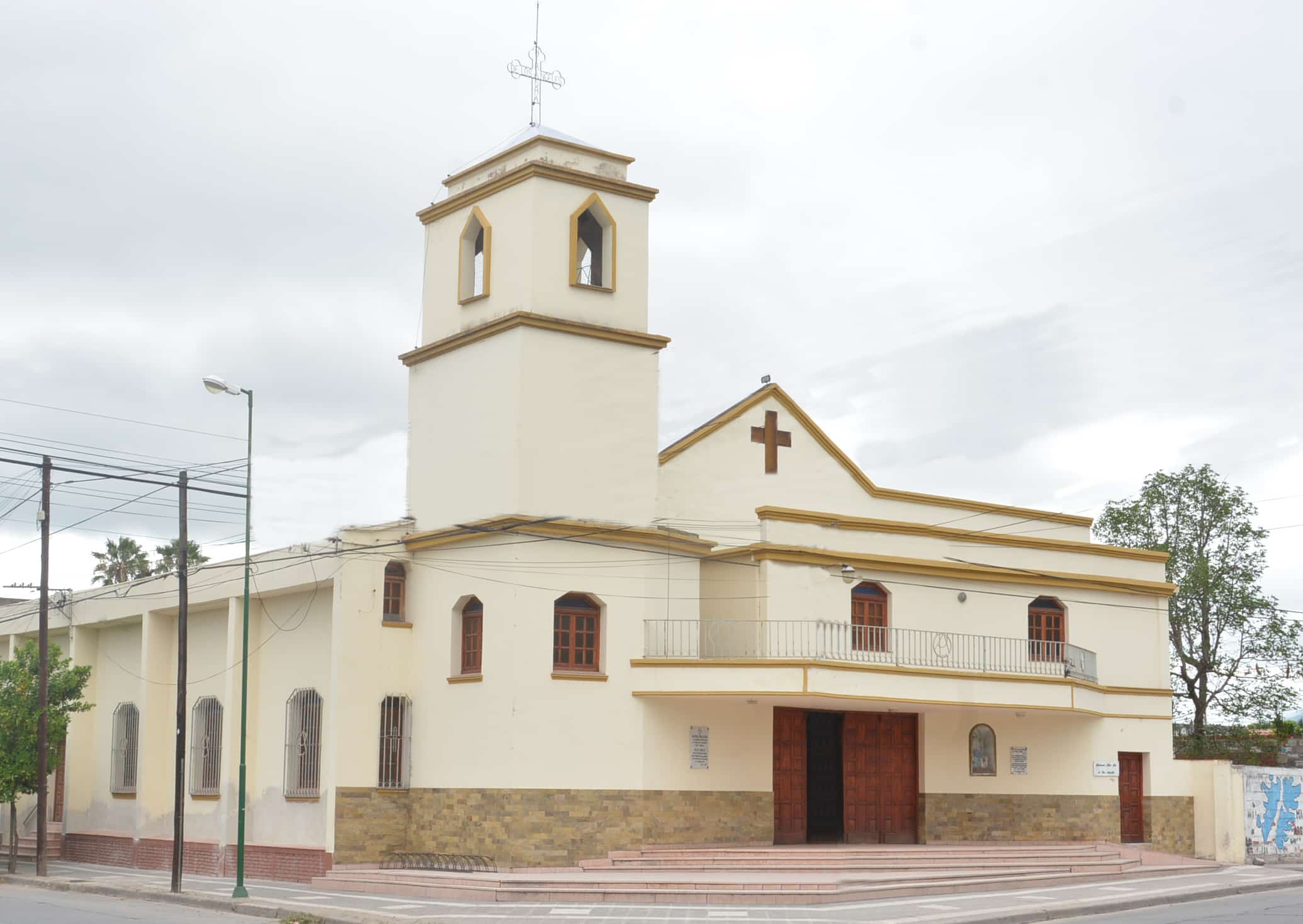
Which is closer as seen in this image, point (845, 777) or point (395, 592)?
point (395, 592)

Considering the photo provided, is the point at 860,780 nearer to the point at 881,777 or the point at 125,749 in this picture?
the point at 881,777

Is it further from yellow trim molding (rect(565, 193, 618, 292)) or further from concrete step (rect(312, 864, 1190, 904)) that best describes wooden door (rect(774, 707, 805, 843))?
yellow trim molding (rect(565, 193, 618, 292))

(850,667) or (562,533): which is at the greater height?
(562,533)

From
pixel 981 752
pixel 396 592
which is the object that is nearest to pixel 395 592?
pixel 396 592

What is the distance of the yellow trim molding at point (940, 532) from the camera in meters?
26.7

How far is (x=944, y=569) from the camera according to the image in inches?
1122

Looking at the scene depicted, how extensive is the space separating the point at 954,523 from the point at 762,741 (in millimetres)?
7394

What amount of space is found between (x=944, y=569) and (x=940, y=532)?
2.88 ft

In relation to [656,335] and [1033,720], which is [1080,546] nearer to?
[1033,720]

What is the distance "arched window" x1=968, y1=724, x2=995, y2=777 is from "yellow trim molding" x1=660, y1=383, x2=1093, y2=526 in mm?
4807

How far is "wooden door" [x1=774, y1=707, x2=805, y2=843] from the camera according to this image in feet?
87.7

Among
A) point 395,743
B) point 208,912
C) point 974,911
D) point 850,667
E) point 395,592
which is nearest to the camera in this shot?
point 974,911

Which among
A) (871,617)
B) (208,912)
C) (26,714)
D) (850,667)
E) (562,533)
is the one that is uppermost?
(562,533)

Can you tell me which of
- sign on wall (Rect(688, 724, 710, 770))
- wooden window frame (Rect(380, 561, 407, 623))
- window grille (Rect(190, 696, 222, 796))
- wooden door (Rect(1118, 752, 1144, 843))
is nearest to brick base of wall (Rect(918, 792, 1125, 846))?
wooden door (Rect(1118, 752, 1144, 843))
